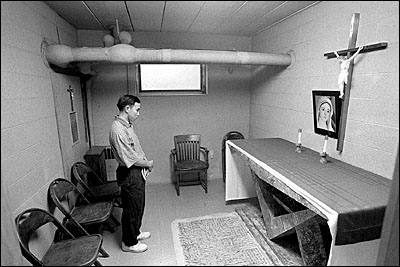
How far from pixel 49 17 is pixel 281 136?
1357 mm

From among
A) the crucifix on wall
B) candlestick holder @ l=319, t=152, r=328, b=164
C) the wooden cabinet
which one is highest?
the crucifix on wall

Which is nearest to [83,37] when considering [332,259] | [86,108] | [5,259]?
[86,108]

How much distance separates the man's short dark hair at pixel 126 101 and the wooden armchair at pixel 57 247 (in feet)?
1.39

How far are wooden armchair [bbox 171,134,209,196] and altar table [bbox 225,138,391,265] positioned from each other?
284 millimetres

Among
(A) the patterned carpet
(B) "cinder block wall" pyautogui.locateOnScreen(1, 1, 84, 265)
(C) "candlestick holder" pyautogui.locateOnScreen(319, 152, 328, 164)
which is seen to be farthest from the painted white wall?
(C) "candlestick holder" pyautogui.locateOnScreen(319, 152, 328, 164)

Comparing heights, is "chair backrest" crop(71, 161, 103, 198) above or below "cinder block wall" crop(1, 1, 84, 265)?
below

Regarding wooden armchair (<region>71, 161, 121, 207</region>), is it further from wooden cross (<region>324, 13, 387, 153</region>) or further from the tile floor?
wooden cross (<region>324, 13, 387, 153</region>)

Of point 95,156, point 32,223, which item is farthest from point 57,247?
point 95,156

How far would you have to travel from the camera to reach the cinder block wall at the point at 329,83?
0.70m

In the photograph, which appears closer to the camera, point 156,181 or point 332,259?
point 332,259

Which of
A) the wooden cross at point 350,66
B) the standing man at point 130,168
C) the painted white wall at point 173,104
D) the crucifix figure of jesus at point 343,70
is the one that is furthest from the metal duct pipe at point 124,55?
the crucifix figure of jesus at point 343,70

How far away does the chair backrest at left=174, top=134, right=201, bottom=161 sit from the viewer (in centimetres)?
90

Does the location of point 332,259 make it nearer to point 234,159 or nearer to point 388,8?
point 388,8

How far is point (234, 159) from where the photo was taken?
1.71 metres
